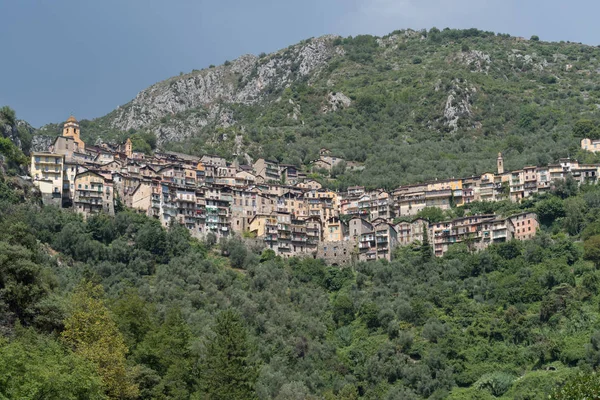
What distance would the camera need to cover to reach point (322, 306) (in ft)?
277

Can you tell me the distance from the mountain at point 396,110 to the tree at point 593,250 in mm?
28062

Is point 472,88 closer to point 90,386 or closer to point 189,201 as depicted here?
point 189,201

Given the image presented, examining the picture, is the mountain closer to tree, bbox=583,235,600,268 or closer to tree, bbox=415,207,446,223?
tree, bbox=415,207,446,223

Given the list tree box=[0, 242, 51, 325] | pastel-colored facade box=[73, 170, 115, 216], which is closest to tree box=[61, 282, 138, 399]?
tree box=[0, 242, 51, 325]

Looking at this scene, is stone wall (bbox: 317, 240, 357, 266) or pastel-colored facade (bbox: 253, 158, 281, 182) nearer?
stone wall (bbox: 317, 240, 357, 266)

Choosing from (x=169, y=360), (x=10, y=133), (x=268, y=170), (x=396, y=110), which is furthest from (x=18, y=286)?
(x=396, y=110)

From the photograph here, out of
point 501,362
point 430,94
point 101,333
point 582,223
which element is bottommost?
point 501,362

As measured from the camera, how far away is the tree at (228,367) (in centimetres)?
4766

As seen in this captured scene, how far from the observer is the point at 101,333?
40.9 metres

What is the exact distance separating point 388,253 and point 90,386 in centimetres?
6426

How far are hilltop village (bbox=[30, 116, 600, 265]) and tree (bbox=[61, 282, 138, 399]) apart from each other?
166 ft

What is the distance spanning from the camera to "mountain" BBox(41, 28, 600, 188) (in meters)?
Result: 131

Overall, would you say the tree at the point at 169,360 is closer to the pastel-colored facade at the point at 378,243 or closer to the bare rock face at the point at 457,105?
the pastel-colored facade at the point at 378,243

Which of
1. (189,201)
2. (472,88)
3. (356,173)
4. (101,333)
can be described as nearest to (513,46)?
(472,88)
